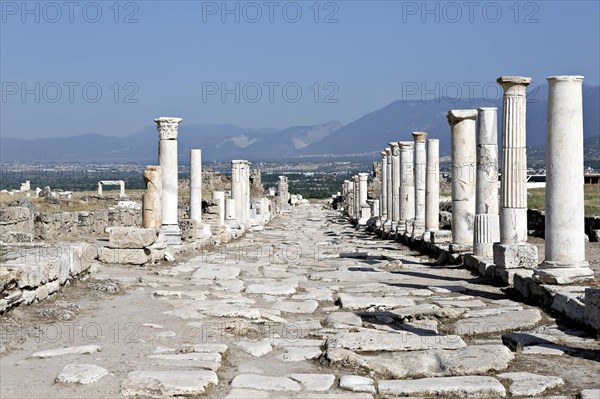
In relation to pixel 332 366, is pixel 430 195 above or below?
above

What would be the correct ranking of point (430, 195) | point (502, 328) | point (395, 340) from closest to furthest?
1. point (395, 340)
2. point (502, 328)
3. point (430, 195)

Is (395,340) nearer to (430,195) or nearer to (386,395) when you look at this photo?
(386,395)

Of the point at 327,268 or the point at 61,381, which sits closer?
the point at 61,381

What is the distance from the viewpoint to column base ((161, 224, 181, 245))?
17.5 m

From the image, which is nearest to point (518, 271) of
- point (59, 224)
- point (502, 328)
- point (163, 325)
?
point (502, 328)

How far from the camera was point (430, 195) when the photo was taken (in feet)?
63.4

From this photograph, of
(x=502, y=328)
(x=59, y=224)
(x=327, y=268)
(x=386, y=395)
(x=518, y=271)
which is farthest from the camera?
(x=59, y=224)

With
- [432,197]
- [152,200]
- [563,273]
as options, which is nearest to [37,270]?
[563,273]

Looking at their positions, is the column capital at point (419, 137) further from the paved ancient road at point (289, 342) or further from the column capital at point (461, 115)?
the paved ancient road at point (289, 342)

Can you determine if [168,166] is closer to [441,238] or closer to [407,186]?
[441,238]

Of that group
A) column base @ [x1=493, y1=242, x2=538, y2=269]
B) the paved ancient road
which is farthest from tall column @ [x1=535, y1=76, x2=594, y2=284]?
column base @ [x1=493, y1=242, x2=538, y2=269]

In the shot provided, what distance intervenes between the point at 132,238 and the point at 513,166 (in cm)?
670

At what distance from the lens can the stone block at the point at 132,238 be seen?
14312mm

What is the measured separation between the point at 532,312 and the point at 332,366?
10.8ft
